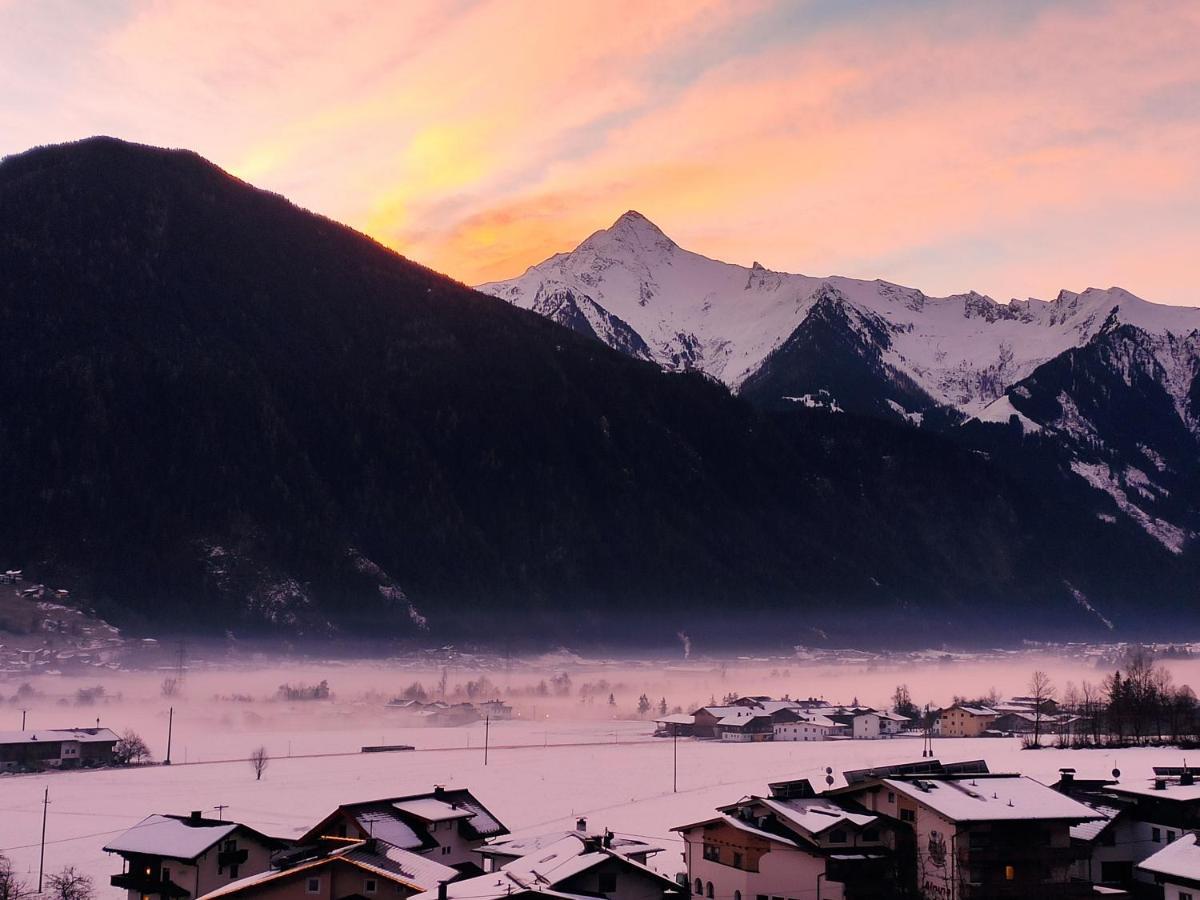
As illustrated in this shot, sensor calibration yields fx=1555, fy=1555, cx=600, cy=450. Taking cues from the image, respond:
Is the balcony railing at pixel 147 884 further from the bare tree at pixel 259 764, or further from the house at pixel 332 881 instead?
the bare tree at pixel 259 764

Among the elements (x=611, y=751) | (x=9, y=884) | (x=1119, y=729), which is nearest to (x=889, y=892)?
(x=9, y=884)

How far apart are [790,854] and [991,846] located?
30.0 feet

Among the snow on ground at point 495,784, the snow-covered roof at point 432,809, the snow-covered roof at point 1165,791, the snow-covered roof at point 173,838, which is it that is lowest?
the snow on ground at point 495,784

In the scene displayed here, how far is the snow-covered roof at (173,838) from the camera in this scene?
7188 centimetres

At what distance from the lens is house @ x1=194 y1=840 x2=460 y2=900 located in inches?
2502

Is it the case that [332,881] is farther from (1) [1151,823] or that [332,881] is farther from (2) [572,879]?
(1) [1151,823]

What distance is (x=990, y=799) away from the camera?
240 ft

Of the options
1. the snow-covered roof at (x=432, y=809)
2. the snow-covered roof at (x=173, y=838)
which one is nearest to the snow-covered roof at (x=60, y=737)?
the snow-covered roof at (x=173, y=838)

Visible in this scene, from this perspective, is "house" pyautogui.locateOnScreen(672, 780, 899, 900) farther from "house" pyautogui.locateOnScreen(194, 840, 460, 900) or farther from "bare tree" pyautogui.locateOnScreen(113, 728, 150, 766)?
"bare tree" pyautogui.locateOnScreen(113, 728, 150, 766)

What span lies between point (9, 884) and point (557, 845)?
30.2 metres

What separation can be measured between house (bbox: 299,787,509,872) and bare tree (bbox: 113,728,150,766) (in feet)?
347

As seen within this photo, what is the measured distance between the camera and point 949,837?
7062 cm

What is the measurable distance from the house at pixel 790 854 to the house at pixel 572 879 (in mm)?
3038

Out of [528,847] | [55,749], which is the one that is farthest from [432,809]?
[55,749]
